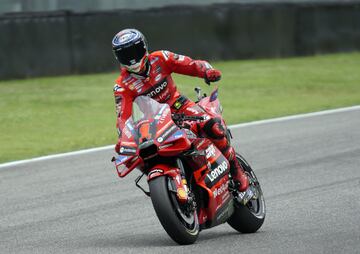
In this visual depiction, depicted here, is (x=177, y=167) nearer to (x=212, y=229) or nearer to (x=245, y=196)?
(x=245, y=196)

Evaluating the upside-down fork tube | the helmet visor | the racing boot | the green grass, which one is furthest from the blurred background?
the upside-down fork tube

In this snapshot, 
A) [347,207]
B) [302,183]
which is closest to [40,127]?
[302,183]

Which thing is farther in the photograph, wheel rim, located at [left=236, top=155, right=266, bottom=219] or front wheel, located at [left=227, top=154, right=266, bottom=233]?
wheel rim, located at [left=236, top=155, right=266, bottom=219]

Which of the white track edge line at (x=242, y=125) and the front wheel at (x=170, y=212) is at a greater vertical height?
the front wheel at (x=170, y=212)

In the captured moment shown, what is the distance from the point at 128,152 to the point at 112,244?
31.4 inches

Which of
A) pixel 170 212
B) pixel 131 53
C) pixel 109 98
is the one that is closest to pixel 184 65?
pixel 131 53

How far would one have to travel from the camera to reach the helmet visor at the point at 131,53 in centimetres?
683

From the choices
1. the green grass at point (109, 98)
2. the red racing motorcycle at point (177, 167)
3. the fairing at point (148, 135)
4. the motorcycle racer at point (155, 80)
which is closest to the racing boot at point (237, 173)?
the motorcycle racer at point (155, 80)

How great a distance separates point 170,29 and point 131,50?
12.6 meters

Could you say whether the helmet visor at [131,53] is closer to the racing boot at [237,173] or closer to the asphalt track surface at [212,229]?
the racing boot at [237,173]

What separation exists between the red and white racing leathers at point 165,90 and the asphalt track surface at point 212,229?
0.79m

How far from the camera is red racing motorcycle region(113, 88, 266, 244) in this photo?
6395 mm

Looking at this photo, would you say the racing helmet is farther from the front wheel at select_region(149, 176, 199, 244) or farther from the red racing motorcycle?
the front wheel at select_region(149, 176, 199, 244)

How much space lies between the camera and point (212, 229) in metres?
7.64
